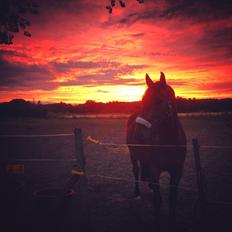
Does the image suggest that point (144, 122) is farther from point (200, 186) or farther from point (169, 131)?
point (200, 186)

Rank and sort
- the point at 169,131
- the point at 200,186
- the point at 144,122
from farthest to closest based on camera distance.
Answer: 1. the point at 200,186
2. the point at 169,131
3. the point at 144,122

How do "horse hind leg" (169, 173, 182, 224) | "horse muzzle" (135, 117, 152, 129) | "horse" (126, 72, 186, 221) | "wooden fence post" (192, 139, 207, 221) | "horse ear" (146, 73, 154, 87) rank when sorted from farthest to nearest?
"wooden fence post" (192, 139, 207, 221) → "horse hind leg" (169, 173, 182, 224) → "horse ear" (146, 73, 154, 87) → "horse" (126, 72, 186, 221) → "horse muzzle" (135, 117, 152, 129)

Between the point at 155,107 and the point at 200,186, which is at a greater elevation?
the point at 155,107

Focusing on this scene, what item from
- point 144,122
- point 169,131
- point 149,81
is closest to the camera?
point 144,122

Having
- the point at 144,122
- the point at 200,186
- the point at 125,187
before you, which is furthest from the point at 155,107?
the point at 125,187

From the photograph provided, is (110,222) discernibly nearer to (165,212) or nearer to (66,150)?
(165,212)

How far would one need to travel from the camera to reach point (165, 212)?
5277mm

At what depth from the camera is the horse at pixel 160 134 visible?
13.5 feet

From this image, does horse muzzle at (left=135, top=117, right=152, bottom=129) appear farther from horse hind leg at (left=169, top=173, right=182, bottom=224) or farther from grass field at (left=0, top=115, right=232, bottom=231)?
grass field at (left=0, top=115, right=232, bottom=231)

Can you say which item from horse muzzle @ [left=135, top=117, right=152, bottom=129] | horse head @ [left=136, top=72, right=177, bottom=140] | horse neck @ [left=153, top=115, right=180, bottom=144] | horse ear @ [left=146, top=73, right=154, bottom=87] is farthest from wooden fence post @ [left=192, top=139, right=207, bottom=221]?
horse ear @ [left=146, top=73, right=154, bottom=87]

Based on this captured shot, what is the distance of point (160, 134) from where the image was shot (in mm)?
4551

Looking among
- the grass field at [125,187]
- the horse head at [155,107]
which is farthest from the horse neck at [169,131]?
the grass field at [125,187]

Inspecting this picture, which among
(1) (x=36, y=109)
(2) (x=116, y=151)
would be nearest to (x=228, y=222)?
(2) (x=116, y=151)

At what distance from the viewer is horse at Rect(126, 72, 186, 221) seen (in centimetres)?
411
